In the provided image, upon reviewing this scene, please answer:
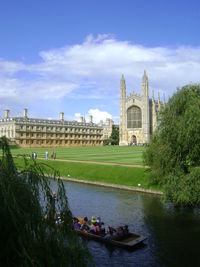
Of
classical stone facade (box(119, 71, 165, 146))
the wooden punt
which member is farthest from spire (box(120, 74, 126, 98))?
the wooden punt

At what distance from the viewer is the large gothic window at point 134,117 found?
114188 millimetres

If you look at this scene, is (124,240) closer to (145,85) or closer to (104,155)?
(104,155)

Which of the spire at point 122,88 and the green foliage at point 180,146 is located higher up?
the spire at point 122,88

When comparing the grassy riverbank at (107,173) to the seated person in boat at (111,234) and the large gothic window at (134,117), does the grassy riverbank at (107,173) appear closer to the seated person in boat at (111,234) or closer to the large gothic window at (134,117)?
the seated person in boat at (111,234)

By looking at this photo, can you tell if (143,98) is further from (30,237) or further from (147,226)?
(30,237)

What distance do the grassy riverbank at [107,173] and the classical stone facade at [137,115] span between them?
243 ft

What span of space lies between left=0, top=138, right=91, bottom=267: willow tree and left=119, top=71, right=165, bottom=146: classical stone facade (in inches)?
4024

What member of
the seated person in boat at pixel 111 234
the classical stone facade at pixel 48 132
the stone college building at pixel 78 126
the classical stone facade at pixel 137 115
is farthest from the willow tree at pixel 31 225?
the classical stone facade at pixel 137 115

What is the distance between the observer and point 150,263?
13.8 metres

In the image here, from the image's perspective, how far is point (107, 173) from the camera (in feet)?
113

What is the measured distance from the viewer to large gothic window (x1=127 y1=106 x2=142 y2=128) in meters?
114

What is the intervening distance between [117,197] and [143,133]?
8581cm

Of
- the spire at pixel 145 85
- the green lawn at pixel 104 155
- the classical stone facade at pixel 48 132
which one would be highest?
the spire at pixel 145 85

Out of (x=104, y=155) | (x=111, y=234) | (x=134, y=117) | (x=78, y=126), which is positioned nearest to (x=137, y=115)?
(x=134, y=117)
